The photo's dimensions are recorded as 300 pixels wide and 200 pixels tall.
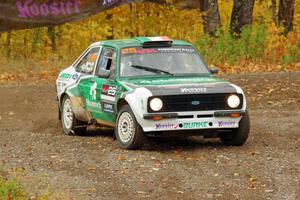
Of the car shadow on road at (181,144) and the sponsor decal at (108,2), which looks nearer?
the car shadow on road at (181,144)

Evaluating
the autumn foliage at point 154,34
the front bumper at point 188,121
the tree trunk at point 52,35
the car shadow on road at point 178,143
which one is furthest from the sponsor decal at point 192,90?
the tree trunk at point 52,35

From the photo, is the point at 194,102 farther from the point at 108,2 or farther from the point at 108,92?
the point at 108,2

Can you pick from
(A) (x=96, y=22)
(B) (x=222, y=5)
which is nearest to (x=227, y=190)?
(A) (x=96, y=22)

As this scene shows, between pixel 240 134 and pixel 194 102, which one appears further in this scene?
pixel 240 134

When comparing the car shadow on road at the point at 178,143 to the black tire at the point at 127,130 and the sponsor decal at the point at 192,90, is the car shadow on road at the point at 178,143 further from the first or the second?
the sponsor decal at the point at 192,90

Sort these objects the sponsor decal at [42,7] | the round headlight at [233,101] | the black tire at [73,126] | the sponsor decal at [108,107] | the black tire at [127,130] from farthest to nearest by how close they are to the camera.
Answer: the sponsor decal at [42,7]
the black tire at [73,126]
the sponsor decal at [108,107]
the round headlight at [233,101]
the black tire at [127,130]

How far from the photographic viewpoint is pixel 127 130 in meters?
11.6

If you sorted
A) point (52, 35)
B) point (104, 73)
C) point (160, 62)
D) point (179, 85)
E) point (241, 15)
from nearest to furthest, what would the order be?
point (179, 85), point (104, 73), point (160, 62), point (241, 15), point (52, 35)

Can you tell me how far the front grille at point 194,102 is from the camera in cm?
1124

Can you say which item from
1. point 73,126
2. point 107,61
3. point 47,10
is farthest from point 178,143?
point 47,10

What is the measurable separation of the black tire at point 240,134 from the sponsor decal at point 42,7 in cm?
2036

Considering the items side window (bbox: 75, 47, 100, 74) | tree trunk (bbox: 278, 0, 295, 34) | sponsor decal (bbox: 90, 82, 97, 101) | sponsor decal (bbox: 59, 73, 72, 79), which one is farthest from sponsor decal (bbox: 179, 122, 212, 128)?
tree trunk (bbox: 278, 0, 295, 34)

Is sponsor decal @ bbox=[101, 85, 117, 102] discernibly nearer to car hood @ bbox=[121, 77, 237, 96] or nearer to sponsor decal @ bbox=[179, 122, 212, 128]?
car hood @ bbox=[121, 77, 237, 96]

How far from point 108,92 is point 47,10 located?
67.6 ft
